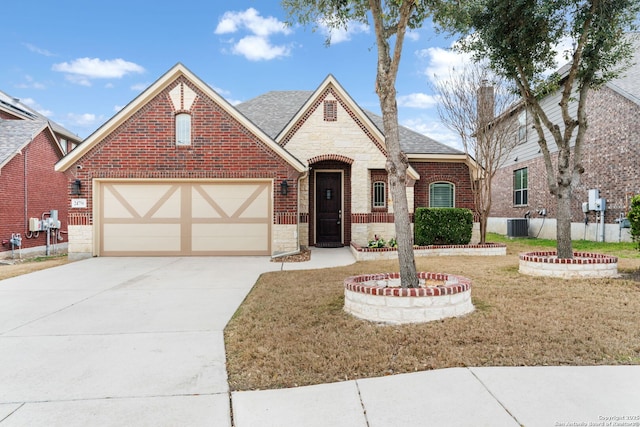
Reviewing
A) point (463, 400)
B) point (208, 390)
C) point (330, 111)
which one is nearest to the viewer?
point (463, 400)

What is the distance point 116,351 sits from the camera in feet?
13.6

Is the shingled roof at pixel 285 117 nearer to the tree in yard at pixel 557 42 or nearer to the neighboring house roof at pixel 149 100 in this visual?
the neighboring house roof at pixel 149 100

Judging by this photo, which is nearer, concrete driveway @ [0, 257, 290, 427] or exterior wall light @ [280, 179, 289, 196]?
concrete driveway @ [0, 257, 290, 427]

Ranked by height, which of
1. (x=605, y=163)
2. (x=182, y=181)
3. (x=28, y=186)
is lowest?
(x=182, y=181)

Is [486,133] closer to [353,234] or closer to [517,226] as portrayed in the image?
[353,234]

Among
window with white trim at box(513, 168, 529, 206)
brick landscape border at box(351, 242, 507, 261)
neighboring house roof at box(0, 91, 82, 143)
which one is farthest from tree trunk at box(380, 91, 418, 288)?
neighboring house roof at box(0, 91, 82, 143)

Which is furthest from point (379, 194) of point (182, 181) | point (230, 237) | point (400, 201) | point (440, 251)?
point (400, 201)

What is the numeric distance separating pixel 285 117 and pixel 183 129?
5.55 m

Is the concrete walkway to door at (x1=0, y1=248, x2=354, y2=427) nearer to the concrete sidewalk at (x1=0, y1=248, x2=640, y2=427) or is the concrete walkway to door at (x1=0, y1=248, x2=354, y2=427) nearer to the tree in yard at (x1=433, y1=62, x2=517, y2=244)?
the concrete sidewalk at (x1=0, y1=248, x2=640, y2=427)

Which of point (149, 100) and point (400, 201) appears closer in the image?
point (400, 201)

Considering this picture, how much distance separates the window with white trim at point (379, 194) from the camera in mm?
14453

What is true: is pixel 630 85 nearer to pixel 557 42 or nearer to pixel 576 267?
pixel 557 42

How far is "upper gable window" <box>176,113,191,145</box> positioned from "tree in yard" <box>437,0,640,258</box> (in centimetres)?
822

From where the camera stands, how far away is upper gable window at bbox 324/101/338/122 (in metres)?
13.8
